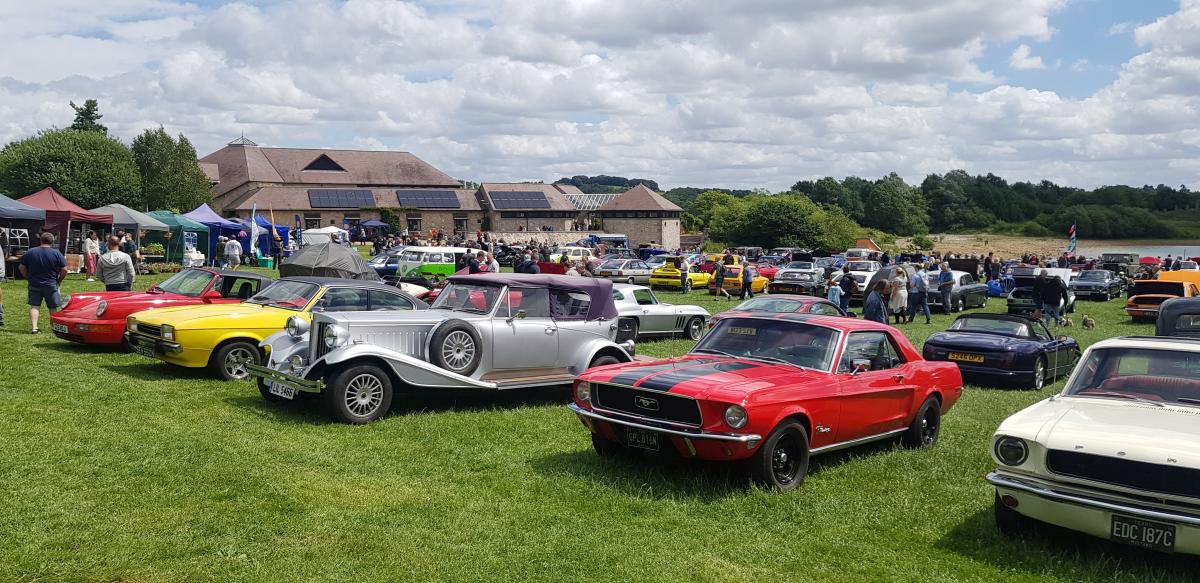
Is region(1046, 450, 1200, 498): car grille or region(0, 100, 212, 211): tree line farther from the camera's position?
region(0, 100, 212, 211): tree line

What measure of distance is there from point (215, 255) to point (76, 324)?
28.6m

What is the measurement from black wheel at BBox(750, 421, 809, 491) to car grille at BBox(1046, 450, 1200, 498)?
2012mm

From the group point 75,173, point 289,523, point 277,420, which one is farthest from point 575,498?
point 75,173

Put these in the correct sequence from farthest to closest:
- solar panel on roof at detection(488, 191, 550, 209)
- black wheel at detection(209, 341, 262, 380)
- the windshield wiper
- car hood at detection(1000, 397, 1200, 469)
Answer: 1. solar panel on roof at detection(488, 191, 550, 209)
2. black wheel at detection(209, 341, 262, 380)
3. the windshield wiper
4. car hood at detection(1000, 397, 1200, 469)

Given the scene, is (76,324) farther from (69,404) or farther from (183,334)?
(69,404)

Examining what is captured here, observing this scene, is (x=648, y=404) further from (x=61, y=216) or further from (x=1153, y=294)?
(x=61, y=216)

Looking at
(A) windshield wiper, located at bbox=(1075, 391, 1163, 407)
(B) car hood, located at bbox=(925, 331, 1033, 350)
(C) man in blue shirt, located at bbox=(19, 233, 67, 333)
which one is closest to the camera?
(A) windshield wiper, located at bbox=(1075, 391, 1163, 407)

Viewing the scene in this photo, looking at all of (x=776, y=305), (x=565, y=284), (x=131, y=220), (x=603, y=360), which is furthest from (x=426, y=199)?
(x=603, y=360)

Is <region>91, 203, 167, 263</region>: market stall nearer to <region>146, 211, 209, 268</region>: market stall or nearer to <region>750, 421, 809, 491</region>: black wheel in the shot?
<region>146, 211, 209, 268</region>: market stall

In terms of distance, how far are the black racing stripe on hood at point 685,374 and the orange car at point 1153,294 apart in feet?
76.7

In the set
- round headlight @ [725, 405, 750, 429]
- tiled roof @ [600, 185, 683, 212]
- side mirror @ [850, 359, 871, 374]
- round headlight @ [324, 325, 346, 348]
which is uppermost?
tiled roof @ [600, 185, 683, 212]

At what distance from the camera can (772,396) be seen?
710cm

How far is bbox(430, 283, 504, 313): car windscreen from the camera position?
35.8 feet

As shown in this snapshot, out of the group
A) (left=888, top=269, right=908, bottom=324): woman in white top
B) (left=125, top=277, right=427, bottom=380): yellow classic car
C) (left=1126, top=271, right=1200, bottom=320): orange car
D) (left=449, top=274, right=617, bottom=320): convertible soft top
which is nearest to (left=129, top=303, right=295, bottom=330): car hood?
(left=125, top=277, right=427, bottom=380): yellow classic car
